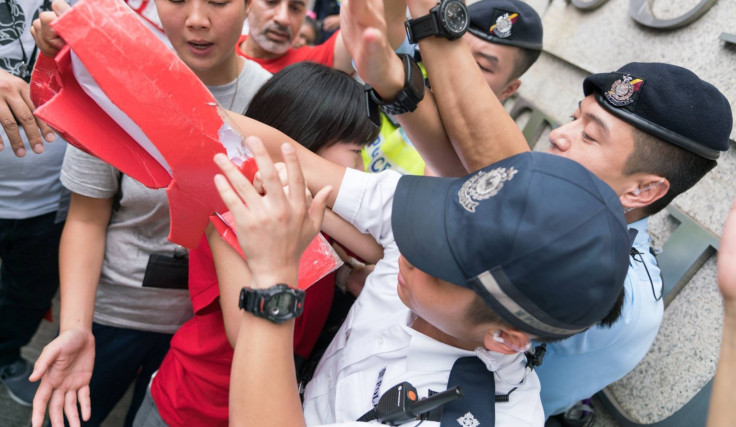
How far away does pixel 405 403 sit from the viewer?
1.12m

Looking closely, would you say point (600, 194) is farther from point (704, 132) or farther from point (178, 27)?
point (178, 27)

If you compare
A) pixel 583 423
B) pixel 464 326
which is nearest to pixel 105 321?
pixel 464 326

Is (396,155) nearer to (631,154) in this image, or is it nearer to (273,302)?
(631,154)

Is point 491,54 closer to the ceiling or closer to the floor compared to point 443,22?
closer to the floor

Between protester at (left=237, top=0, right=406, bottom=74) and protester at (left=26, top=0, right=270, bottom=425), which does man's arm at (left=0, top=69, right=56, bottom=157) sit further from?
protester at (left=237, top=0, right=406, bottom=74)

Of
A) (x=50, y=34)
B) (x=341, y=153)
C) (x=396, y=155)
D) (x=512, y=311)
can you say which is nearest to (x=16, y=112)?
(x=50, y=34)

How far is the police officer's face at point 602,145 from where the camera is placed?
1.71m

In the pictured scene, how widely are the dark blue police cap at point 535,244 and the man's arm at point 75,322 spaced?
1.09 m

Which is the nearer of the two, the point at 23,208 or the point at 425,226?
the point at 425,226

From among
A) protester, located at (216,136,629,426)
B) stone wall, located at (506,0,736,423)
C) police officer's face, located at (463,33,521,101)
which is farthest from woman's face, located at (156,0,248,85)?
stone wall, located at (506,0,736,423)

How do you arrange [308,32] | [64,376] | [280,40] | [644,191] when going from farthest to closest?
[308,32], [280,40], [644,191], [64,376]

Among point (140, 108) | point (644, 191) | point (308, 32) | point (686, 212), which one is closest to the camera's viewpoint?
point (140, 108)

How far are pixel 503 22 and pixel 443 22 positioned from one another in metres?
1.41

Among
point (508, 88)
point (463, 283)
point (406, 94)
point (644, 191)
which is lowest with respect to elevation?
point (508, 88)
